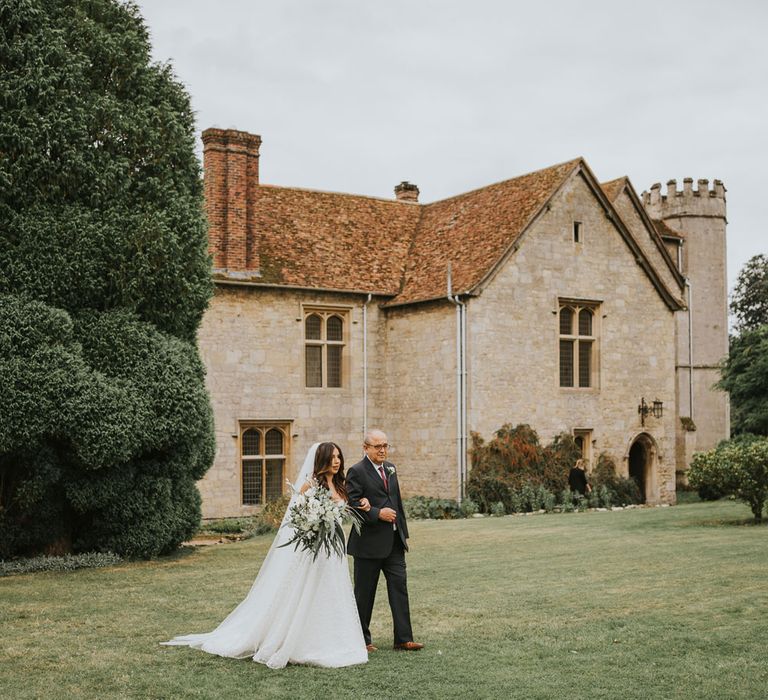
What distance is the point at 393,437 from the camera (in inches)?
1020

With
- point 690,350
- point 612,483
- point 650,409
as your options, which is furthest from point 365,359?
point 690,350

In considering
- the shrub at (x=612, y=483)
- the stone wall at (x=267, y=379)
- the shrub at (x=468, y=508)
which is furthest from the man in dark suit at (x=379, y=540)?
the shrub at (x=612, y=483)

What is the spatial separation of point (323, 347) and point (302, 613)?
1725 cm

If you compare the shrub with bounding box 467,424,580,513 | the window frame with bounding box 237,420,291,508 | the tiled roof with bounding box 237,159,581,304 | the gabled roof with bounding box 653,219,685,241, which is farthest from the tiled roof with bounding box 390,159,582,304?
the gabled roof with bounding box 653,219,685,241

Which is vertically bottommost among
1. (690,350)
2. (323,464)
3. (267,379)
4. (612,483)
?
(612,483)

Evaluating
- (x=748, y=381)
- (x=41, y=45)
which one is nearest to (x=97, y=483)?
(x=41, y=45)

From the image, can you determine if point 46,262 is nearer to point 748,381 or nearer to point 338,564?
point 338,564

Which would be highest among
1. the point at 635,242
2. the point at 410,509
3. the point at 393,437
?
the point at 635,242

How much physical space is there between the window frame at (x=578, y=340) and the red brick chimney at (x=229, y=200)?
7615mm

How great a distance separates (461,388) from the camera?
79.4 ft

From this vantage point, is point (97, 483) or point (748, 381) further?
point (748, 381)

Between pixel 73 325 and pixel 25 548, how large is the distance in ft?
11.1

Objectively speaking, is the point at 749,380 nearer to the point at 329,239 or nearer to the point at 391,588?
the point at 329,239

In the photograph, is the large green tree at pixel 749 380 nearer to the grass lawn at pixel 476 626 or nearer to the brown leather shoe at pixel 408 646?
the grass lawn at pixel 476 626
